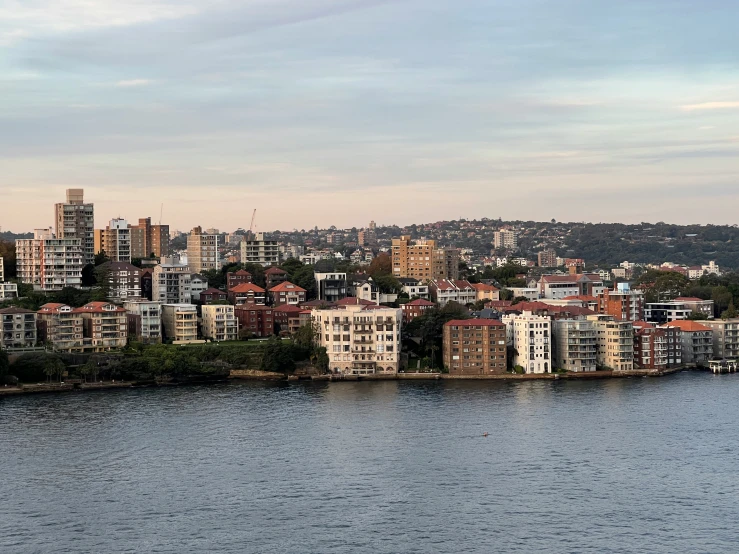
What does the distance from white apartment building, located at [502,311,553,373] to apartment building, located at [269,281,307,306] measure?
1107 centimetres

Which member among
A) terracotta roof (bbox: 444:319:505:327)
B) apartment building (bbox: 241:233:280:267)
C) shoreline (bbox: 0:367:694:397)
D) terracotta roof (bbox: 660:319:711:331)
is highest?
apartment building (bbox: 241:233:280:267)

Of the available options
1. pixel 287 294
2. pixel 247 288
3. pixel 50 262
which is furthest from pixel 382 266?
pixel 50 262

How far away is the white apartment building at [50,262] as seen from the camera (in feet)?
133

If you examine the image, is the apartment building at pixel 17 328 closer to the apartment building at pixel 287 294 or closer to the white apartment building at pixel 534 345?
the apartment building at pixel 287 294

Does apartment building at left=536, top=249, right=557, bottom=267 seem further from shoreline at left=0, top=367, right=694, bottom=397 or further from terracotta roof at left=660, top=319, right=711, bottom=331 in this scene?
shoreline at left=0, top=367, right=694, bottom=397

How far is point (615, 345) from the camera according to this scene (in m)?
33.5

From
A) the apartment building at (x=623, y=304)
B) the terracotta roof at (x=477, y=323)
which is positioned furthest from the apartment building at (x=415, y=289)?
the terracotta roof at (x=477, y=323)

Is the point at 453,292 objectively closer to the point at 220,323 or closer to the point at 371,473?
the point at 220,323

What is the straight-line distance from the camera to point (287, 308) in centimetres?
3859

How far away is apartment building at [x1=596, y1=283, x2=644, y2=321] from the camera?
1575 inches

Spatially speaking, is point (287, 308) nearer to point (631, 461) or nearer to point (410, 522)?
point (631, 461)

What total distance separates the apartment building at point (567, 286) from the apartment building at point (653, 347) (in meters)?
10.9

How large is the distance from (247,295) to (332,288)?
3.45 metres

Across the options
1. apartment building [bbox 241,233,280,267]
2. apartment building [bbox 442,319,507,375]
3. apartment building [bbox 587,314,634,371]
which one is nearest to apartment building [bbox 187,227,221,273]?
apartment building [bbox 241,233,280,267]
